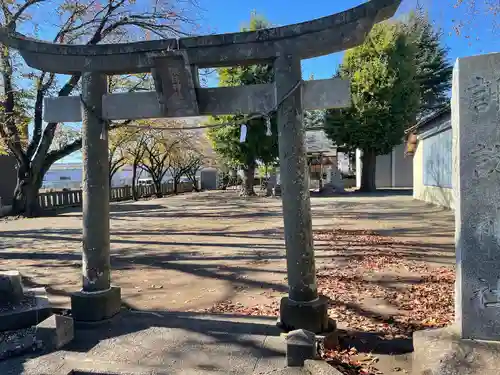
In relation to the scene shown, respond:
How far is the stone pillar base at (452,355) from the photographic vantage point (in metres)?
3.26

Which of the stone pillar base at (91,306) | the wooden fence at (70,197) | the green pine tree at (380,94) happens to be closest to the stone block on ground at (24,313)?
the stone pillar base at (91,306)

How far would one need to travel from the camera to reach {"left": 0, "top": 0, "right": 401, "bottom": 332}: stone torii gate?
4355mm

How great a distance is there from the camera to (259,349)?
163 inches

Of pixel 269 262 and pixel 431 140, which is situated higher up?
pixel 431 140

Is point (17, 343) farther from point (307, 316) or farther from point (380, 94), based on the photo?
point (380, 94)

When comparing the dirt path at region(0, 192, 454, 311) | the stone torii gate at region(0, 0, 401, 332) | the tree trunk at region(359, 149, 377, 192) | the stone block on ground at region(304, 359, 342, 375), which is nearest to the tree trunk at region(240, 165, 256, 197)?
the tree trunk at region(359, 149, 377, 192)

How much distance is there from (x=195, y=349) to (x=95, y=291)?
Answer: 1503mm

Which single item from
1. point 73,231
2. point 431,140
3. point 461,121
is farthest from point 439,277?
point 431,140

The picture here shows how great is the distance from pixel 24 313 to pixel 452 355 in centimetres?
439

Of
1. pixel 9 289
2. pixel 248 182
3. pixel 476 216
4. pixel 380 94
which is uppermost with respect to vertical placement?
pixel 380 94

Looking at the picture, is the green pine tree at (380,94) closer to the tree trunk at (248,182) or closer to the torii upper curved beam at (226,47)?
the tree trunk at (248,182)

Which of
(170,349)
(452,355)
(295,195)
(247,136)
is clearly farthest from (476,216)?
(247,136)

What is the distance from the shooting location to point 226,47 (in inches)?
180

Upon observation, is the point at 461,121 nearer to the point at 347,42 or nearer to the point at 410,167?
the point at 347,42
